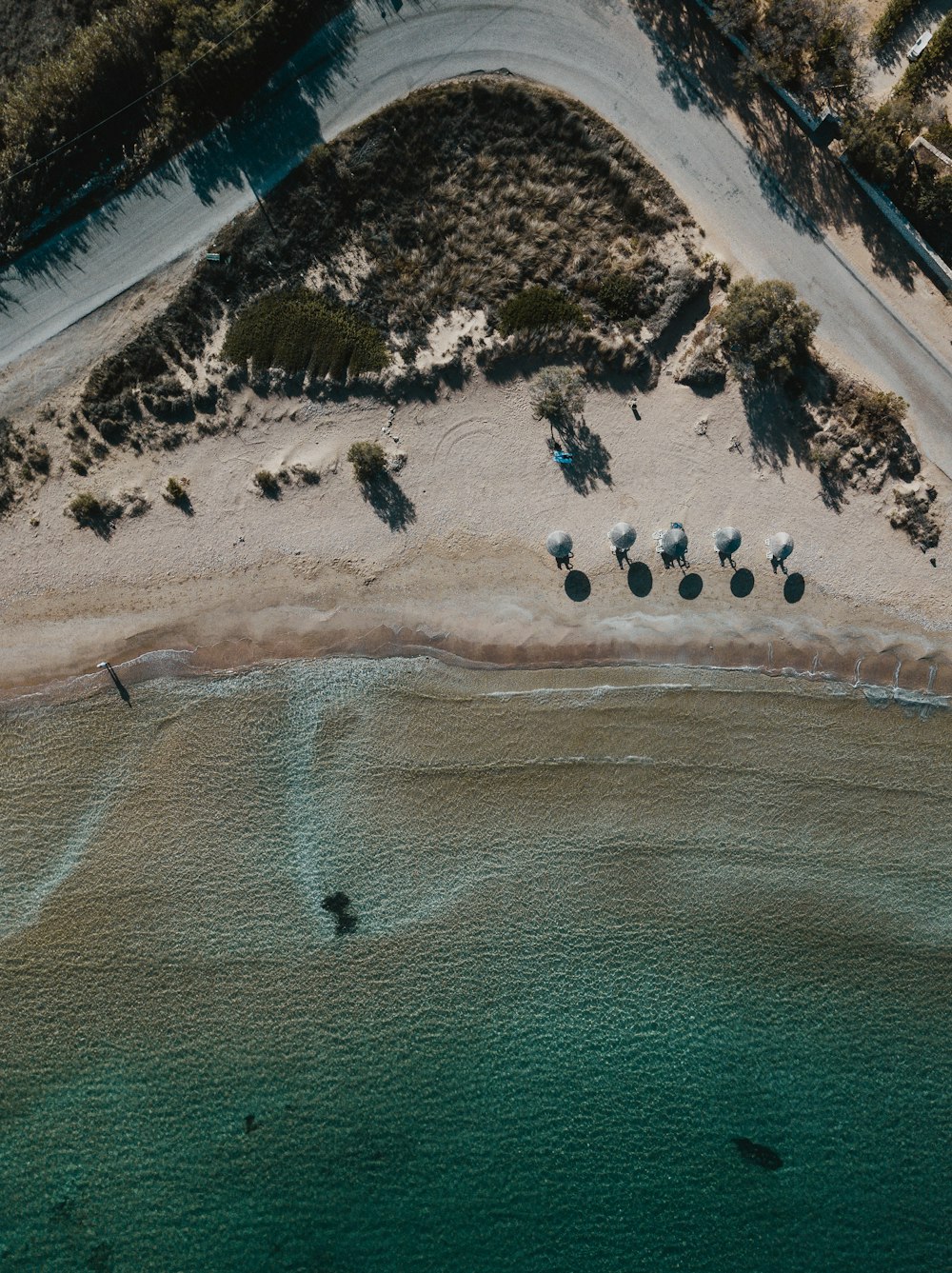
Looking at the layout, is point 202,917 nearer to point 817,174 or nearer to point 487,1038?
point 487,1038

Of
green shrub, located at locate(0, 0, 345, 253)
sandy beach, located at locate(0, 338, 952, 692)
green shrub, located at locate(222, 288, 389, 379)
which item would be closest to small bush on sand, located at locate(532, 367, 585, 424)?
sandy beach, located at locate(0, 338, 952, 692)

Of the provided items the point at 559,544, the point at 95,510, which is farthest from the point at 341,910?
the point at 95,510

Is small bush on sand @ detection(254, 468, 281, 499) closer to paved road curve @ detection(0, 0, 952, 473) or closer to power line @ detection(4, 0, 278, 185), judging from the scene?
paved road curve @ detection(0, 0, 952, 473)

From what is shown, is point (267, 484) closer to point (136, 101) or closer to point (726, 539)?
point (136, 101)

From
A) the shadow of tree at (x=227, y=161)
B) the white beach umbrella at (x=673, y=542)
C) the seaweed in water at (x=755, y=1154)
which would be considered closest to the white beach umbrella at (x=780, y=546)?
the white beach umbrella at (x=673, y=542)

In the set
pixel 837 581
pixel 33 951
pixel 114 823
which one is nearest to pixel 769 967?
pixel 837 581

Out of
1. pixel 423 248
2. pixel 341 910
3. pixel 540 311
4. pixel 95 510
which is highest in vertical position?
pixel 95 510
